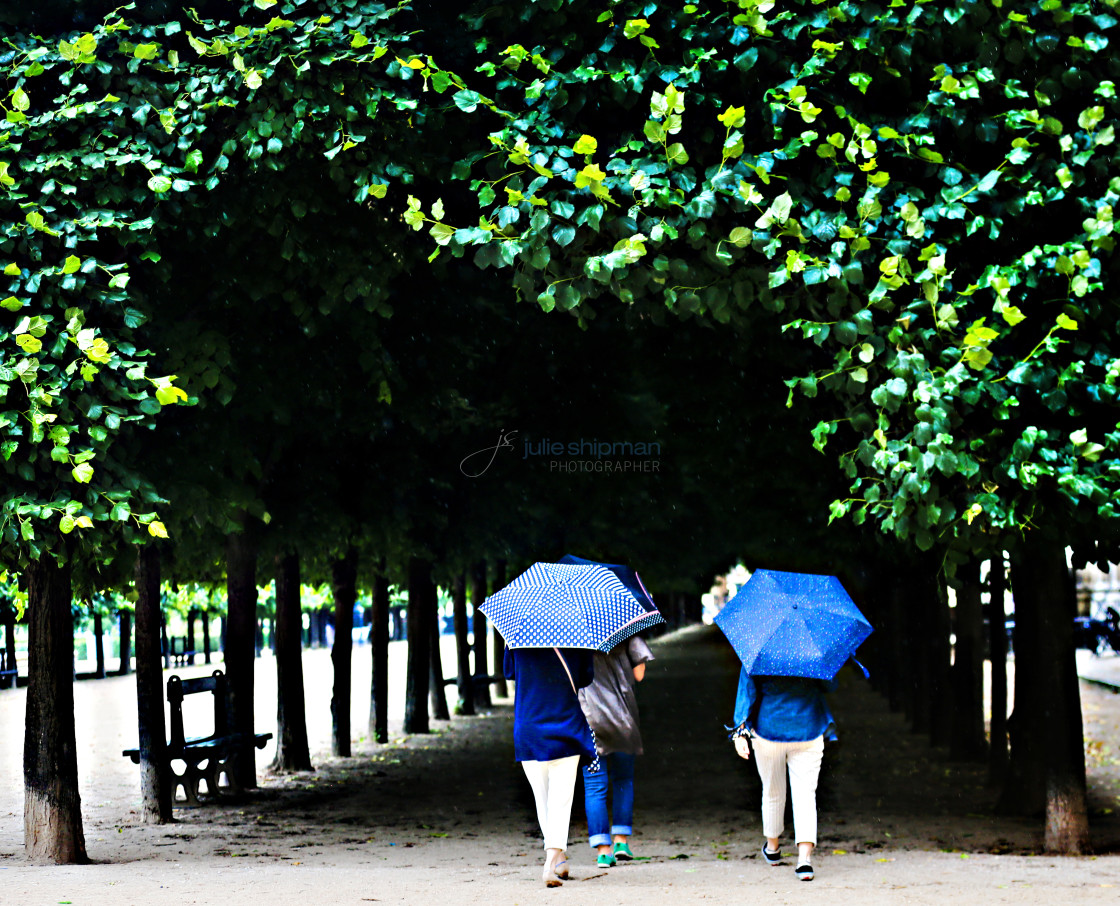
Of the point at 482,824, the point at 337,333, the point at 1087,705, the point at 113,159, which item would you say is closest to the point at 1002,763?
the point at 482,824

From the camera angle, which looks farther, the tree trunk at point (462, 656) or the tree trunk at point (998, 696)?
the tree trunk at point (462, 656)

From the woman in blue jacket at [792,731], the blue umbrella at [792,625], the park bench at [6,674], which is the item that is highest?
the blue umbrella at [792,625]

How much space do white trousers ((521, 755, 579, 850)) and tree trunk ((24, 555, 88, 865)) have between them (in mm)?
3846

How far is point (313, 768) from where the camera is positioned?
16.4 metres

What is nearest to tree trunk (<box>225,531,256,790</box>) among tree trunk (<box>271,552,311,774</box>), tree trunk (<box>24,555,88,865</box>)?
tree trunk (<box>271,552,311,774</box>)

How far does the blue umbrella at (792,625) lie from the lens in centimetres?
749

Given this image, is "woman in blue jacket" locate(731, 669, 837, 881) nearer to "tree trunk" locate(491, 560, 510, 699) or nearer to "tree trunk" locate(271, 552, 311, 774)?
"tree trunk" locate(271, 552, 311, 774)

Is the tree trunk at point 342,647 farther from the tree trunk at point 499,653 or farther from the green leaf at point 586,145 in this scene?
the green leaf at point 586,145

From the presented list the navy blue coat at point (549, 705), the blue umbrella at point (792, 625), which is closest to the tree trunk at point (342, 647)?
the navy blue coat at point (549, 705)

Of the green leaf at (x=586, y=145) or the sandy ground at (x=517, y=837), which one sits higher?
the green leaf at (x=586, y=145)

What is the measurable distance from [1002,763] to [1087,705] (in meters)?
15.2

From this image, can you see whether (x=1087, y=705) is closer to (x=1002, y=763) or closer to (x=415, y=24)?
(x=1002, y=763)

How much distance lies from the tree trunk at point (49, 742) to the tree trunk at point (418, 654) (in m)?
10.8

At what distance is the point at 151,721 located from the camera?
472 inches
